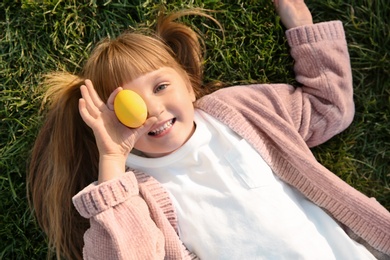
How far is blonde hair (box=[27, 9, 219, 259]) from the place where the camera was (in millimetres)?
2072

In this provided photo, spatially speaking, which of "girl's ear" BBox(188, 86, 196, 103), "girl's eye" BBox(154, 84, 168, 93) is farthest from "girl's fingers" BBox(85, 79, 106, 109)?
"girl's ear" BBox(188, 86, 196, 103)

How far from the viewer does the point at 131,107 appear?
1.91 meters

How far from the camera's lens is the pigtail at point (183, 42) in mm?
2316

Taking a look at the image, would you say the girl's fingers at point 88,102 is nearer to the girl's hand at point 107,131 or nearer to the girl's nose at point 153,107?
the girl's hand at point 107,131

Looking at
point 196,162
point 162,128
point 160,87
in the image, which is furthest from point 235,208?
point 160,87

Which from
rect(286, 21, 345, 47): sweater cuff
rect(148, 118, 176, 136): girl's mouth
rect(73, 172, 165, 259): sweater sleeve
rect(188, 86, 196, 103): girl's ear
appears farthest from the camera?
rect(286, 21, 345, 47): sweater cuff

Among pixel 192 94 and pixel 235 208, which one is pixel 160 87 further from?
pixel 235 208

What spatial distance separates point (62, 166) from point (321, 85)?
116 centimetres

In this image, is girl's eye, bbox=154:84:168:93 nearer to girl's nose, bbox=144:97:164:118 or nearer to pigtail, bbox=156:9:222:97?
girl's nose, bbox=144:97:164:118

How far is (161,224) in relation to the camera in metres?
2.04

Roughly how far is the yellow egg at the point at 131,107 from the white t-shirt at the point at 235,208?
241 millimetres

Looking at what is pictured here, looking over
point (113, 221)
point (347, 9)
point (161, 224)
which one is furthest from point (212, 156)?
point (347, 9)

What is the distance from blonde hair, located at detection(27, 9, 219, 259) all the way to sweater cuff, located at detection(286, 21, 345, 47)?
0.43 metres

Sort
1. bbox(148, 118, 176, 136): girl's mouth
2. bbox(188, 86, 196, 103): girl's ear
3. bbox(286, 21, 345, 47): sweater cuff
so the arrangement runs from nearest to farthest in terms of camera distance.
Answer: bbox(148, 118, 176, 136): girl's mouth → bbox(188, 86, 196, 103): girl's ear → bbox(286, 21, 345, 47): sweater cuff
